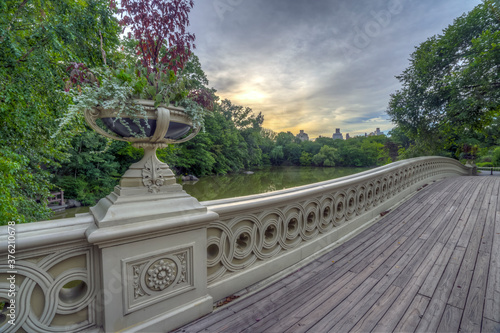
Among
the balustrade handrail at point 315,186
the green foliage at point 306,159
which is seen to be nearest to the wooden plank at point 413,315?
the balustrade handrail at point 315,186

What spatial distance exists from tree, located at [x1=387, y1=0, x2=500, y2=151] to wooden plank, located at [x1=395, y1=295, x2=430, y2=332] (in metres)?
10.9

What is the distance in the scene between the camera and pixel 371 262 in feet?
7.45

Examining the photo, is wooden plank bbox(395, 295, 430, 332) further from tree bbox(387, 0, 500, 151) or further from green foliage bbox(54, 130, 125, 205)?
green foliage bbox(54, 130, 125, 205)

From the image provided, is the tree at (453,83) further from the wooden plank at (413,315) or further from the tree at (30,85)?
the tree at (30,85)

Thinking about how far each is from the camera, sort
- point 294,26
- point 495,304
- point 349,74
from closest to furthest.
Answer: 1. point 495,304
2. point 294,26
3. point 349,74

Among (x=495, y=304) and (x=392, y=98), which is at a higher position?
(x=392, y=98)

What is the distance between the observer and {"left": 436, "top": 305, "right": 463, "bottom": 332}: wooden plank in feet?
4.53

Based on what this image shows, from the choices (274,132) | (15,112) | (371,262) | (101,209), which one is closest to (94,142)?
(15,112)

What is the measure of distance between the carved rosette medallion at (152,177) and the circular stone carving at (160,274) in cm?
49

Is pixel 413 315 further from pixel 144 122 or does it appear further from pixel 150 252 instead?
pixel 144 122

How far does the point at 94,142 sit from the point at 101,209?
14911 millimetres

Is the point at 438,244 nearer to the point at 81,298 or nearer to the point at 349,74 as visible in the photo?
the point at 81,298

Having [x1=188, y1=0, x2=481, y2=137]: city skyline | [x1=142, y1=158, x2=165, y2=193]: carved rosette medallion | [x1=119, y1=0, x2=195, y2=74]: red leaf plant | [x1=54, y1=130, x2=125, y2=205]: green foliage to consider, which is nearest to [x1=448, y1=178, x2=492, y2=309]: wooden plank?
[x1=142, y1=158, x2=165, y2=193]: carved rosette medallion

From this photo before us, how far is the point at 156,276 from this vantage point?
1.32 meters
